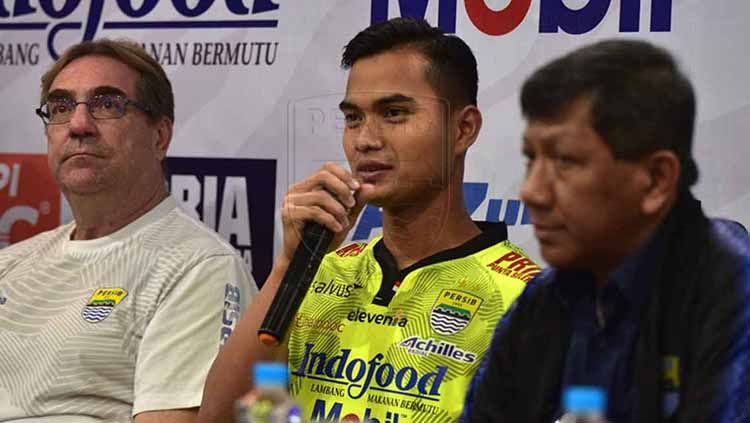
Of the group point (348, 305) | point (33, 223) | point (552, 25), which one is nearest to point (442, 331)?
point (348, 305)

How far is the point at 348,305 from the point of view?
8.06 ft

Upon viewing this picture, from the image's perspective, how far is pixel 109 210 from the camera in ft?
9.96

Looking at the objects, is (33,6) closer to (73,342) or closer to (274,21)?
(274,21)

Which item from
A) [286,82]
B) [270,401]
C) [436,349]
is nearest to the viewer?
[270,401]

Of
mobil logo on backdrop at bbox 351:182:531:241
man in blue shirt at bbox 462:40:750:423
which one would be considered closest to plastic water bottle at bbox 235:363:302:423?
man in blue shirt at bbox 462:40:750:423

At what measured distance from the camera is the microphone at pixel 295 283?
1892 mm

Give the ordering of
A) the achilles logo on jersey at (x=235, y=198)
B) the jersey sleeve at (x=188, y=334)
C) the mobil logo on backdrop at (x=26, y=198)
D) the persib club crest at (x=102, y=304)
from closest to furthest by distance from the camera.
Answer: the jersey sleeve at (x=188, y=334), the persib club crest at (x=102, y=304), the achilles logo on jersey at (x=235, y=198), the mobil logo on backdrop at (x=26, y=198)

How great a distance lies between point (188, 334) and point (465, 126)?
0.76 meters

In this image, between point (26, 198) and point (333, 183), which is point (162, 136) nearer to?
point (26, 198)

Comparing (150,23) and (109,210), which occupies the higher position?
(150,23)

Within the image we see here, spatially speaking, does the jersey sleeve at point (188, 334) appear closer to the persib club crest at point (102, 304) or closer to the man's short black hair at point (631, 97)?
the persib club crest at point (102, 304)

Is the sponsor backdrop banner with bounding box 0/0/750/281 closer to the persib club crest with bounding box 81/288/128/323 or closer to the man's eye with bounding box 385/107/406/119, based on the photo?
the man's eye with bounding box 385/107/406/119

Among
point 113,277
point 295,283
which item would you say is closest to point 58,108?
point 113,277

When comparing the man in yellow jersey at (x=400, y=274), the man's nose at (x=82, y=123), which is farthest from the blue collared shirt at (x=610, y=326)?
the man's nose at (x=82, y=123)
